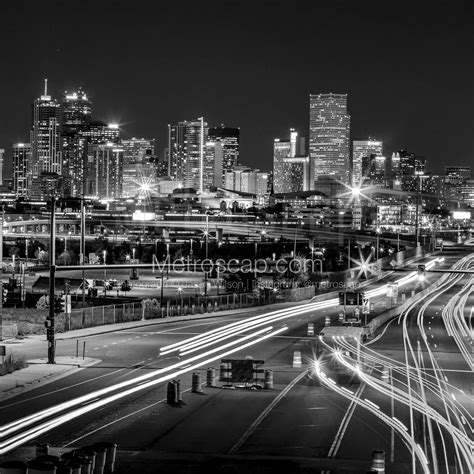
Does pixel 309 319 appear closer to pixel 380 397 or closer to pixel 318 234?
pixel 380 397

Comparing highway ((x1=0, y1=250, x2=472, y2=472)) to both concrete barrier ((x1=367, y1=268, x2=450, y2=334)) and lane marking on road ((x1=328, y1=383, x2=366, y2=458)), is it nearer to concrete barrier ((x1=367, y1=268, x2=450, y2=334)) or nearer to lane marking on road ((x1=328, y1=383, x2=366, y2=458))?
lane marking on road ((x1=328, y1=383, x2=366, y2=458))

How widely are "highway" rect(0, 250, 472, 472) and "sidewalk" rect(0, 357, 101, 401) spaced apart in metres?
0.60

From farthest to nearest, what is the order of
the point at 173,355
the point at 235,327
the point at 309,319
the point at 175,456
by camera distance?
1. the point at 309,319
2. the point at 235,327
3. the point at 173,355
4. the point at 175,456

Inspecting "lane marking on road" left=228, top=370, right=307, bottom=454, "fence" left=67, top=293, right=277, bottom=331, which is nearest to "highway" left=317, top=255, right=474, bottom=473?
"lane marking on road" left=228, top=370, right=307, bottom=454

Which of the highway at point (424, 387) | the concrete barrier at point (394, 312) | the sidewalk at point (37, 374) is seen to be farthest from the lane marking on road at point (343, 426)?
the concrete barrier at point (394, 312)

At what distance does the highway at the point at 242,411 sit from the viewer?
22359mm

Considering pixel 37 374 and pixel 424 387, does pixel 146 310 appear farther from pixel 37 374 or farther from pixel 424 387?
pixel 424 387

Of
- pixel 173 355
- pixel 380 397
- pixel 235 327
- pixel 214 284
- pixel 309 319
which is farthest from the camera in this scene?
pixel 214 284

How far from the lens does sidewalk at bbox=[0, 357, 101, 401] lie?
1237 inches

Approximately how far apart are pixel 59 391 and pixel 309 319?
34.6 m

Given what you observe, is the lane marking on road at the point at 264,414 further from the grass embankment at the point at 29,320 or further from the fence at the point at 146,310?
the fence at the point at 146,310

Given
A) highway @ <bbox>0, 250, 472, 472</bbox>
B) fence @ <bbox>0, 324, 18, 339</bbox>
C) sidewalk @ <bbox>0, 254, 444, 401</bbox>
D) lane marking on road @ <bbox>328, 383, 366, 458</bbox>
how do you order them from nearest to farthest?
highway @ <bbox>0, 250, 472, 472</bbox> < lane marking on road @ <bbox>328, 383, 366, 458</bbox> < sidewalk @ <bbox>0, 254, 444, 401</bbox> < fence @ <bbox>0, 324, 18, 339</bbox>

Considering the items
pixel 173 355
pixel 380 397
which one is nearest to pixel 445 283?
pixel 173 355

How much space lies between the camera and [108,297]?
8606 cm
